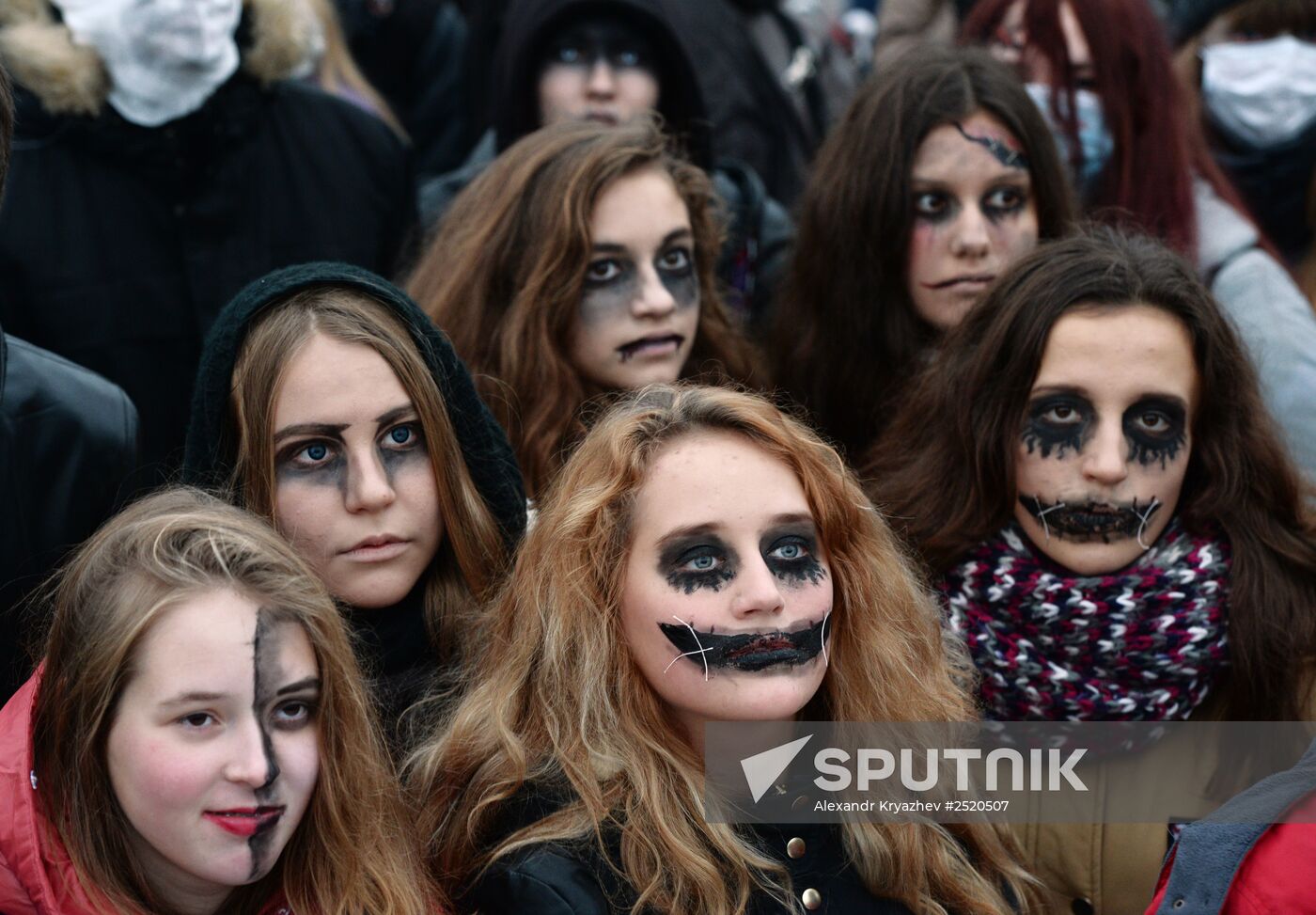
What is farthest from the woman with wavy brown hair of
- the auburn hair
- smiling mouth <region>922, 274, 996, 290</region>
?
the auburn hair

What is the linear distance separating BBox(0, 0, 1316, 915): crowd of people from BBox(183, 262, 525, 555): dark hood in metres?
0.01

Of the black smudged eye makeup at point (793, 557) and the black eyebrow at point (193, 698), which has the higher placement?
the black smudged eye makeup at point (793, 557)

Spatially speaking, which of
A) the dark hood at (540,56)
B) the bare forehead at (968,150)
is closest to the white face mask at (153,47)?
the dark hood at (540,56)

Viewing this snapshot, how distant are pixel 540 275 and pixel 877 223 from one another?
3.03ft

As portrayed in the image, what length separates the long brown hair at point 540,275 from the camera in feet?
12.6

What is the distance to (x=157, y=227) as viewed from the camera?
406cm

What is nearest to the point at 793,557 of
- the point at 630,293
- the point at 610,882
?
the point at 610,882

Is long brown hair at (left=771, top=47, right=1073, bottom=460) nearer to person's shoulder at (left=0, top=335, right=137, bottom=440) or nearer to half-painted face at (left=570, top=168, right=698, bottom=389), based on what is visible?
half-painted face at (left=570, top=168, right=698, bottom=389)

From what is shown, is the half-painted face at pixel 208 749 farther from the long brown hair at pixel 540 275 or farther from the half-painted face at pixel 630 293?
the half-painted face at pixel 630 293

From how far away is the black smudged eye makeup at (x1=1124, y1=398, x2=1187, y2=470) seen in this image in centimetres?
319

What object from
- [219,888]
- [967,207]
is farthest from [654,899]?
[967,207]

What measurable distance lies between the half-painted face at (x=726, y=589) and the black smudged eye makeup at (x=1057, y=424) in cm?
66

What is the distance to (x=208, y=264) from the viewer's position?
407 cm

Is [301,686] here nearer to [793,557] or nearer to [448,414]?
[448,414]
